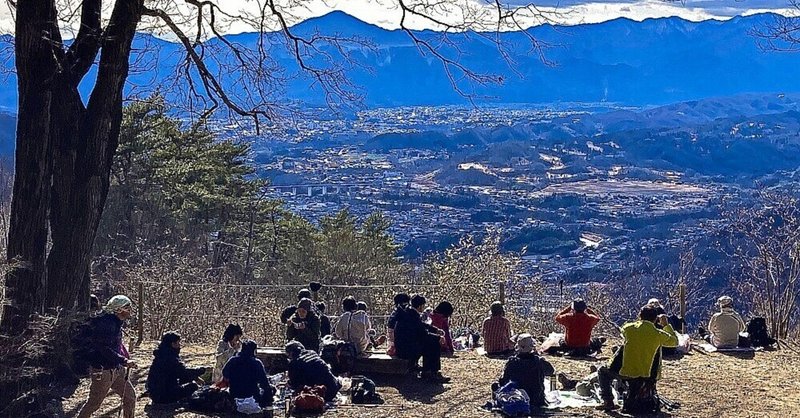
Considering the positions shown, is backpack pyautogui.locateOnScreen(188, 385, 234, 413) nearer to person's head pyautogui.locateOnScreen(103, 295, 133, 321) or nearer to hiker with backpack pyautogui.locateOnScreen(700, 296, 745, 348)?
person's head pyautogui.locateOnScreen(103, 295, 133, 321)

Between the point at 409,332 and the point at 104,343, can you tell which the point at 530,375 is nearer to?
the point at 409,332

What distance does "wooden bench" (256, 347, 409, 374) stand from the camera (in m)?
11.2

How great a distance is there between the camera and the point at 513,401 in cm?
940

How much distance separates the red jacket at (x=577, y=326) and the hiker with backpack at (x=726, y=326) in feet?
6.47

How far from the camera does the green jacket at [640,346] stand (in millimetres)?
9500

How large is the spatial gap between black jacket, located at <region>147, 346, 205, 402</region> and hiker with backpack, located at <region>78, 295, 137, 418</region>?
3.53ft

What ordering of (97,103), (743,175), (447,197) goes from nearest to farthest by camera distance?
(97,103) < (447,197) < (743,175)

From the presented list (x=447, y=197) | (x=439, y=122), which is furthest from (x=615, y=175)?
(x=439, y=122)

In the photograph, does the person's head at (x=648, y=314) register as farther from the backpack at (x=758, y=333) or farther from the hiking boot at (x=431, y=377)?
the backpack at (x=758, y=333)

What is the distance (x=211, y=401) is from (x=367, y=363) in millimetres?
2507

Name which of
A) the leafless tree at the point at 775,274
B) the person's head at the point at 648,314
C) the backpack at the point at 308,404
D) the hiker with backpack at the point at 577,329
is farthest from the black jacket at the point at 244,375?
the leafless tree at the point at 775,274

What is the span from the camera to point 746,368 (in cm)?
1223

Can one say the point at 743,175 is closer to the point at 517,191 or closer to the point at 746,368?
the point at 517,191

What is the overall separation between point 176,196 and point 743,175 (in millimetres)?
79581
